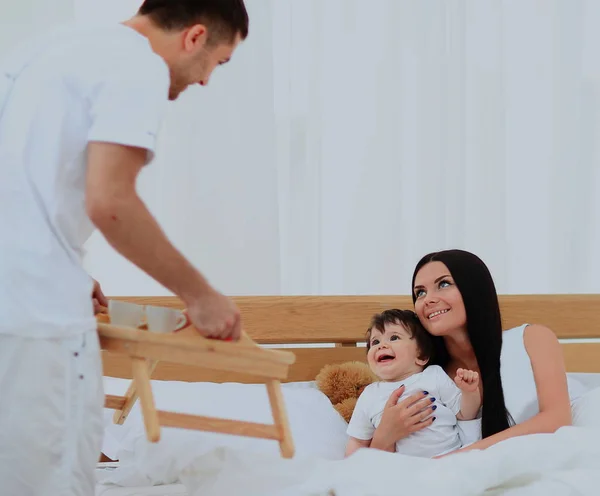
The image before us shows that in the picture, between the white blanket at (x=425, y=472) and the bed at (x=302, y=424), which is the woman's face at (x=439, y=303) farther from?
the white blanket at (x=425, y=472)

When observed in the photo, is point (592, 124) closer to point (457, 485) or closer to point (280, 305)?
point (280, 305)

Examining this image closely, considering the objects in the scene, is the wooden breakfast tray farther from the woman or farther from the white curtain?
the white curtain

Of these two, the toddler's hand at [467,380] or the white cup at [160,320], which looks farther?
the toddler's hand at [467,380]

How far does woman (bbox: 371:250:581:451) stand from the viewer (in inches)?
70.9

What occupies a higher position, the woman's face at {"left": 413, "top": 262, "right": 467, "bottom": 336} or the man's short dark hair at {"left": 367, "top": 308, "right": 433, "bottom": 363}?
the woman's face at {"left": 413, "top": 262, "right": 467, "bottom": 336}

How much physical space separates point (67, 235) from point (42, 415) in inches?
9.5

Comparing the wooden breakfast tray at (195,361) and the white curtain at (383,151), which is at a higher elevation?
the white curtain at (383,151)

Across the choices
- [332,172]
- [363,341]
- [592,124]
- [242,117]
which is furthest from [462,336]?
[592,124]

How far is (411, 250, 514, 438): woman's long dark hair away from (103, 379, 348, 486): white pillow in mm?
322

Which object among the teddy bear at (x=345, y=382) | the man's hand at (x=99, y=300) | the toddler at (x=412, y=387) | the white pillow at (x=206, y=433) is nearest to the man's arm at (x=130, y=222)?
the man's hand at (x=99, y=300)

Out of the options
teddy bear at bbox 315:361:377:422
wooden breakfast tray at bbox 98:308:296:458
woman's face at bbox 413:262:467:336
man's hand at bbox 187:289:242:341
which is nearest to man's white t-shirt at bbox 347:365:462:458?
woman's face at bbox 413:262:467:336

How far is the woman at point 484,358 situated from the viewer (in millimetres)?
1801

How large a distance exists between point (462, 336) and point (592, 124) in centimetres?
117

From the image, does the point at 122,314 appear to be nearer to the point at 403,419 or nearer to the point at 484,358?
the point at 403,419
